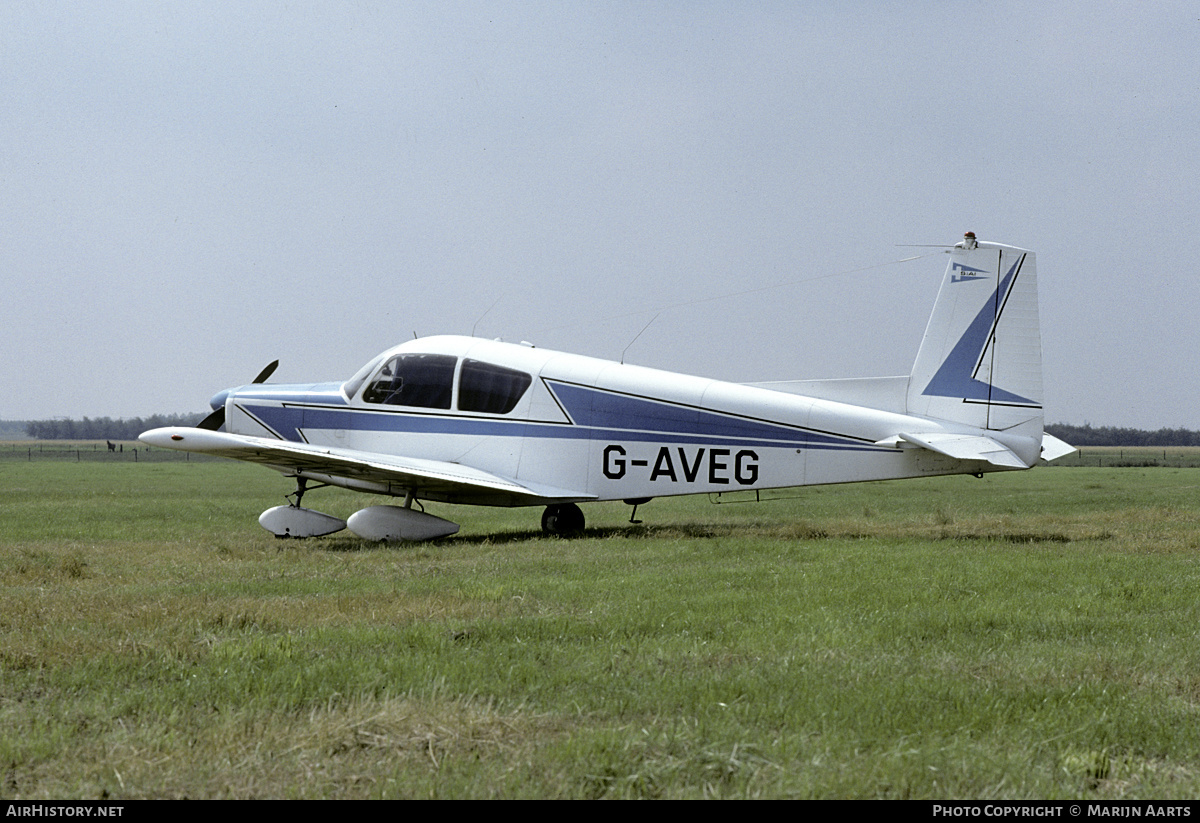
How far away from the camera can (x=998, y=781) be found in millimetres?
3260

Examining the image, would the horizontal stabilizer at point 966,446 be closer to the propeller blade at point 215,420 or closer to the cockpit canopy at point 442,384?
the cockpit canopy at point 442,384

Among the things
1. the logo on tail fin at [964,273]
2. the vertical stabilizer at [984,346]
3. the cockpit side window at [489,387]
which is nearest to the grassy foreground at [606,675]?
the vertical stabilizer at [984,346]

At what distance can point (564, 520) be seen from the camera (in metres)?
13.6

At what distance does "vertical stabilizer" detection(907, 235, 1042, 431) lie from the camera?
Result: 11727 millimetres

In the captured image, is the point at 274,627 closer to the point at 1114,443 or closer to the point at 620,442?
the point at 620,442

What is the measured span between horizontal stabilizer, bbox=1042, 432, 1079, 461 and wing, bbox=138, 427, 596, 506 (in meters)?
5.94

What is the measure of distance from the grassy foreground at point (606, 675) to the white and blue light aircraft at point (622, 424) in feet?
7.44

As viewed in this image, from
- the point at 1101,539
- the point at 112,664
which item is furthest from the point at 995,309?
the point at 112,664

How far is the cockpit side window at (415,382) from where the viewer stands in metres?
13.2

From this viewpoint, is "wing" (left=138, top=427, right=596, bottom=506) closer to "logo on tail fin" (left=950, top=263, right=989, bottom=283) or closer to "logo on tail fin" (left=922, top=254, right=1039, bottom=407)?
"logo on tail fin" (left=922, top=254, right=1039, bottom=407)

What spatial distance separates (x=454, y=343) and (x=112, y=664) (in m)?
8.96

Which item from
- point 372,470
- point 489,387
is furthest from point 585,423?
point 372,470

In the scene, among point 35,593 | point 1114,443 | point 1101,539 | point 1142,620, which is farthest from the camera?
point 1114,443

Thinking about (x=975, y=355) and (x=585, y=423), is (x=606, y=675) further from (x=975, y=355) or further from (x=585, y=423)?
(x=975, y=355)
